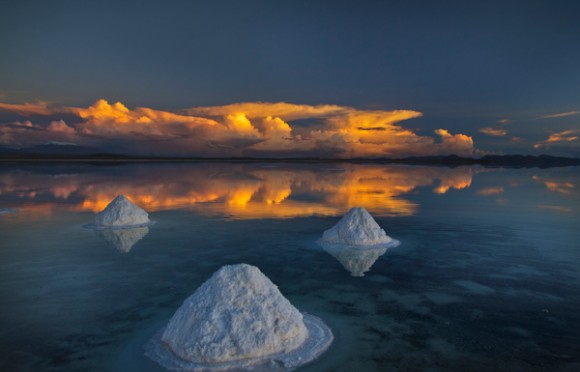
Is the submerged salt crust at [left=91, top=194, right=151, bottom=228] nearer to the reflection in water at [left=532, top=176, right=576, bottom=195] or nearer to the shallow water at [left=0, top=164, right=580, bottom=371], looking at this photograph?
the shallow water at [left=0, top=164, right=580, bottom=371]

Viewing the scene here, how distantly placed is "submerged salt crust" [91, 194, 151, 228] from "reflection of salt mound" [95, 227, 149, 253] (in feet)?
2.05

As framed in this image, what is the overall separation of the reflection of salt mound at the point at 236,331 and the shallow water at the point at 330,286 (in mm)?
535

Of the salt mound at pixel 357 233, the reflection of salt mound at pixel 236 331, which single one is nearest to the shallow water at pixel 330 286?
the reflection of salt mound at pixel 236 331

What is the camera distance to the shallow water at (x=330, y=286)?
8141mm

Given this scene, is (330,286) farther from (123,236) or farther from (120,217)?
(120,217)

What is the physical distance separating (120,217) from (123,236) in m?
2.30

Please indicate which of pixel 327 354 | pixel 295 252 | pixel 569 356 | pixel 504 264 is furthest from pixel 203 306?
pixel 504 264

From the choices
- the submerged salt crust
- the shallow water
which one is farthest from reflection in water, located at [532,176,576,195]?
the submerged salt crust

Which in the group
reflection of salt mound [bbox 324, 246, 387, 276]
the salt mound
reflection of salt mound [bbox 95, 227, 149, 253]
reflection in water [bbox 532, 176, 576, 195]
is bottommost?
reflection of salt mound [bbox 95, 227, 149, 253]

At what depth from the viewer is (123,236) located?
18719mm

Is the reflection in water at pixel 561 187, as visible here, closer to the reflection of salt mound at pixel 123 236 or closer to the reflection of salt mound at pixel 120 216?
the reflection of salt mound at pixel 120 216

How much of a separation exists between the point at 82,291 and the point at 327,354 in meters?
7.28

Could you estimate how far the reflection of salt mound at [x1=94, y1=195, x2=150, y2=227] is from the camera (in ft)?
67.6

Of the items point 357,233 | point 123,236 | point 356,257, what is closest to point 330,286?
point 356,257
